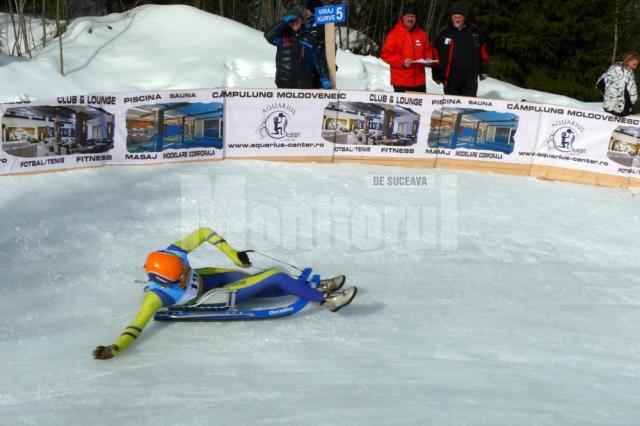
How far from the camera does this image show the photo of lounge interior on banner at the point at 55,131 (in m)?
8.73

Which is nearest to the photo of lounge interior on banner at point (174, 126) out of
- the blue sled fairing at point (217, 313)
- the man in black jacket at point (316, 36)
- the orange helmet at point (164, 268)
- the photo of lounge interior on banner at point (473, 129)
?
the man in black jacket at point (316, 36)

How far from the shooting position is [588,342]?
6527mm

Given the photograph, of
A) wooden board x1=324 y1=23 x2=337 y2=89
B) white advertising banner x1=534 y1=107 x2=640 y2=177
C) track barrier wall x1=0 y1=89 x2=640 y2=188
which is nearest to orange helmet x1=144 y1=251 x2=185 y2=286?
track barrier wall x1=0 y1=89 x2=640 y2=188

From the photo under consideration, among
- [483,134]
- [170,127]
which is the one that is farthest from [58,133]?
[483,134]

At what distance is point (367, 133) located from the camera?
1059 cm

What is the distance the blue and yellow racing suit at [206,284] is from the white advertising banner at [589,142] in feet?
18.9

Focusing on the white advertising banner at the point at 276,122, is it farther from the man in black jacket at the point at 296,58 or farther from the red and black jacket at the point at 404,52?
the red and black jacket at the point at 404,52

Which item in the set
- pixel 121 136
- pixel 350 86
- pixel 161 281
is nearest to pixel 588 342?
pixel 161 281

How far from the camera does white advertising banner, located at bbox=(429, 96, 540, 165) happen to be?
10.5 m

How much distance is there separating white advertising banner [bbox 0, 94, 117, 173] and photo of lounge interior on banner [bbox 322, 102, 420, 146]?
307 centimetres

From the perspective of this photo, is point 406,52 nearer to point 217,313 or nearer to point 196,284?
point 196,284

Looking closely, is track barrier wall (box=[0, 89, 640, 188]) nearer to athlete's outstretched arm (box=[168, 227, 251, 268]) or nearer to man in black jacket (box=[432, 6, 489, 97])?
man in black jacket (box=[432, 6, 489, 97])

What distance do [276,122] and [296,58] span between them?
0.97 meters

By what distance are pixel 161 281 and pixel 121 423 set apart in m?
1.35
